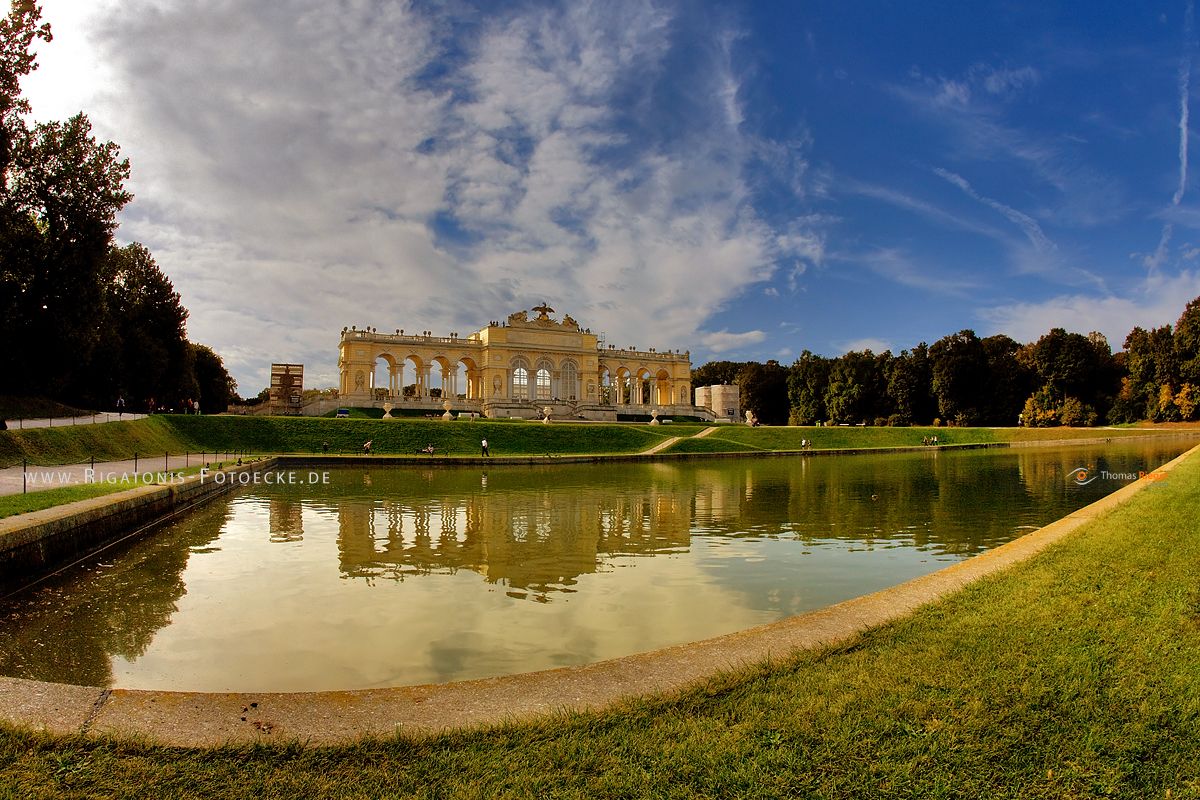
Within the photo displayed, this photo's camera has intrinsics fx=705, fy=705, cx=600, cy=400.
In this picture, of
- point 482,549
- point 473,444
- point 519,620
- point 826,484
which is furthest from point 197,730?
point 473,444

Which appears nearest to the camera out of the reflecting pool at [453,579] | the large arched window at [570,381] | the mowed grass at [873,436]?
the reflecting pool at [453,579]

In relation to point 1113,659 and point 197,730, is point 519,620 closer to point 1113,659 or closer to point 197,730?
point 197,730

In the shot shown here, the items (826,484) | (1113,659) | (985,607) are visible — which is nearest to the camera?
(1113,659)

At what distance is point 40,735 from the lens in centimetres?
365

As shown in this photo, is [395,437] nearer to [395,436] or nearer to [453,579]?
[395,436]

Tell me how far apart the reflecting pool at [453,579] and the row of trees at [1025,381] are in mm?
58807

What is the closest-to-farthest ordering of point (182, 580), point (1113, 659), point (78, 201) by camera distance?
point (1113, 659)
point (182, 580)
point (78, 201)

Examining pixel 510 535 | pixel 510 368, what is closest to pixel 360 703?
pixel 510 535

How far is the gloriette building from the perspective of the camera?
6831 centimetres

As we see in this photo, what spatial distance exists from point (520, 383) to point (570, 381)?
5.56 meters

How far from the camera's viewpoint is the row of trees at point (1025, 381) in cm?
6719

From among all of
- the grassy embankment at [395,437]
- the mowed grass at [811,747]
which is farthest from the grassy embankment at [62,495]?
the grassy embankment at [395,437]

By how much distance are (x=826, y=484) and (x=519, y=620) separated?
17.8 meters

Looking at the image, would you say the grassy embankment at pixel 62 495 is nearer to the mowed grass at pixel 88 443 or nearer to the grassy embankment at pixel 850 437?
the mowed grass at pixel 88 443
